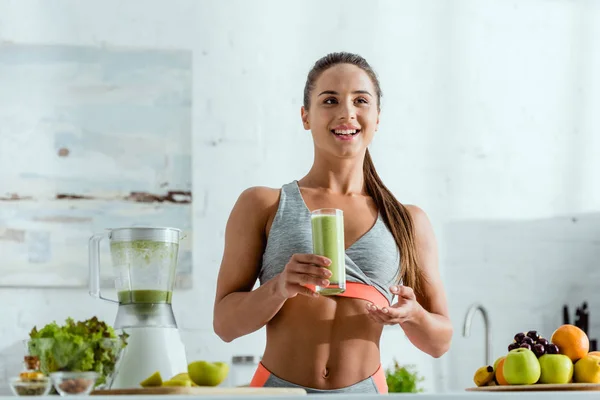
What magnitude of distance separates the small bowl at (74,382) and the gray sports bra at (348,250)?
2.23 feet

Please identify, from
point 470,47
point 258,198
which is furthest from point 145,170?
point 258,198

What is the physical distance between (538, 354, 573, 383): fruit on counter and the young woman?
275 mm

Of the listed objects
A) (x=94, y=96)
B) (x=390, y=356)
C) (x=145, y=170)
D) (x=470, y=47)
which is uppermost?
A: (x=470, y=47)

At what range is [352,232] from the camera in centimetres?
191

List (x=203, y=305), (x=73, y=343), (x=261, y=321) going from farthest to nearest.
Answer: (x=203, y=305)
(x=261, y=321)
(x=73, y=343)

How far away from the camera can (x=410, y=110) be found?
4.04m

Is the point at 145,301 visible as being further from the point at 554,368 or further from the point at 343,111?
the point at 554,368

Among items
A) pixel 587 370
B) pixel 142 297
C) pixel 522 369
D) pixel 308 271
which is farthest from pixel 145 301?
pixel 587 370

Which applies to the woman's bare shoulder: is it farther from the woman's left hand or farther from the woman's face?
the woman's left hand

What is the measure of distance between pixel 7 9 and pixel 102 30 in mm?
407

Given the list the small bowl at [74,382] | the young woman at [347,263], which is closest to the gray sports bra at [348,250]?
the young woman at [347,263]

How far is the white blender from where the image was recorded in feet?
5.03

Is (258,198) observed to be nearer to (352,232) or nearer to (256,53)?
(352,232)

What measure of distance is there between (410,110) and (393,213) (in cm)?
214
